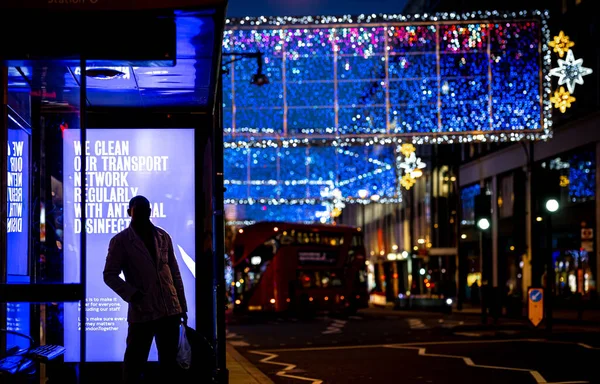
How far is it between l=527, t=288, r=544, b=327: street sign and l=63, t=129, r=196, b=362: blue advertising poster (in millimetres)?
13950

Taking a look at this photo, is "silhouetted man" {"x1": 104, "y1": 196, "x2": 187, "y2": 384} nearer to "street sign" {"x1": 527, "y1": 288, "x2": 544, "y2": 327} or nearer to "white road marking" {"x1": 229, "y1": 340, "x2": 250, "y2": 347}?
"white road marking" {"x1": 229, "y1": 340, "x2": 250, "y2": 347}

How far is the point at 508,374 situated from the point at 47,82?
765 cm

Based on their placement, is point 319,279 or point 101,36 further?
point 319,279

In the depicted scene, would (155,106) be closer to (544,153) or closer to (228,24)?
(228,24)

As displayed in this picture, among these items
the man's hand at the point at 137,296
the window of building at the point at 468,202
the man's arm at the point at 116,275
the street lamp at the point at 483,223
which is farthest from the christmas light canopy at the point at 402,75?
the window of building at the point at 468,202

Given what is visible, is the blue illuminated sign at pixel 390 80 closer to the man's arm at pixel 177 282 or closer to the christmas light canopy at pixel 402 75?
the christmas light canopy at pixel 402 75

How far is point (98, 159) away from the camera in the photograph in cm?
1057

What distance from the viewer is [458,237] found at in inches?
2020

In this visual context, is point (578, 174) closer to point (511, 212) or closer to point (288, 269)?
point (511, 212)

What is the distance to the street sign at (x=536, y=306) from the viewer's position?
75.4ft

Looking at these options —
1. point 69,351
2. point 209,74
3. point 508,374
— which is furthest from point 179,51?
point 508,374

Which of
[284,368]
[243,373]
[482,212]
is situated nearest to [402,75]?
[482,212]

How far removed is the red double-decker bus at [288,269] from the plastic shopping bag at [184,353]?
28977 mm

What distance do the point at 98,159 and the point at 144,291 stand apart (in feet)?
8.12
